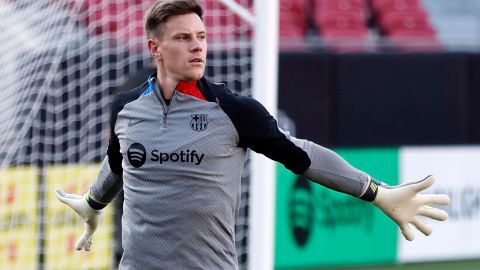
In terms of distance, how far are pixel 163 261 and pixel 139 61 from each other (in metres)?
4.37

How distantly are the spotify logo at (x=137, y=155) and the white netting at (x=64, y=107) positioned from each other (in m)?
3.72

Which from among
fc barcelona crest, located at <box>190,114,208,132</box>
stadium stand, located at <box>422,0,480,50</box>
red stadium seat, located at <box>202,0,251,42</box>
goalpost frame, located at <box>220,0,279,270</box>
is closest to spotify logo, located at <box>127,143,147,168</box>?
fc barcelona crest, located at <box>190,114,208,132</box>

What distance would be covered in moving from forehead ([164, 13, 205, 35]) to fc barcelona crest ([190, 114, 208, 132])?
0.31 metres

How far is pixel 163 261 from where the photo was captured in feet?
13.1

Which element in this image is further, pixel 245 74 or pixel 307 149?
pixel 245 74

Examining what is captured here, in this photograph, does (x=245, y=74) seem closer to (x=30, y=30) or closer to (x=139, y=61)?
(x=139, y=61)

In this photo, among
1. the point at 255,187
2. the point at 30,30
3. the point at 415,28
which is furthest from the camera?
the point at 415,28

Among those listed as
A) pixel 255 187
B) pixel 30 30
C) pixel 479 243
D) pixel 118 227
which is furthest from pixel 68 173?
pixel 479 243

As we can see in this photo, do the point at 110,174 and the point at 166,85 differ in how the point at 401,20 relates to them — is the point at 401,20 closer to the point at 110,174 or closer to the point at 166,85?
the point at 110,174

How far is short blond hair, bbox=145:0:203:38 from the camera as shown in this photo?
4.05 meters

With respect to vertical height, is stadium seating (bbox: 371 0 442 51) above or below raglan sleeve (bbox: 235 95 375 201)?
above

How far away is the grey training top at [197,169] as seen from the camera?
398 cm

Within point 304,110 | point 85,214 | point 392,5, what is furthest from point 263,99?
point 392,5

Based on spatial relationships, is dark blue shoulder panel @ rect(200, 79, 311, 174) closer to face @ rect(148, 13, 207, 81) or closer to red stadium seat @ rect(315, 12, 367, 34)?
face @ rect(148, 13, 207, 81)
